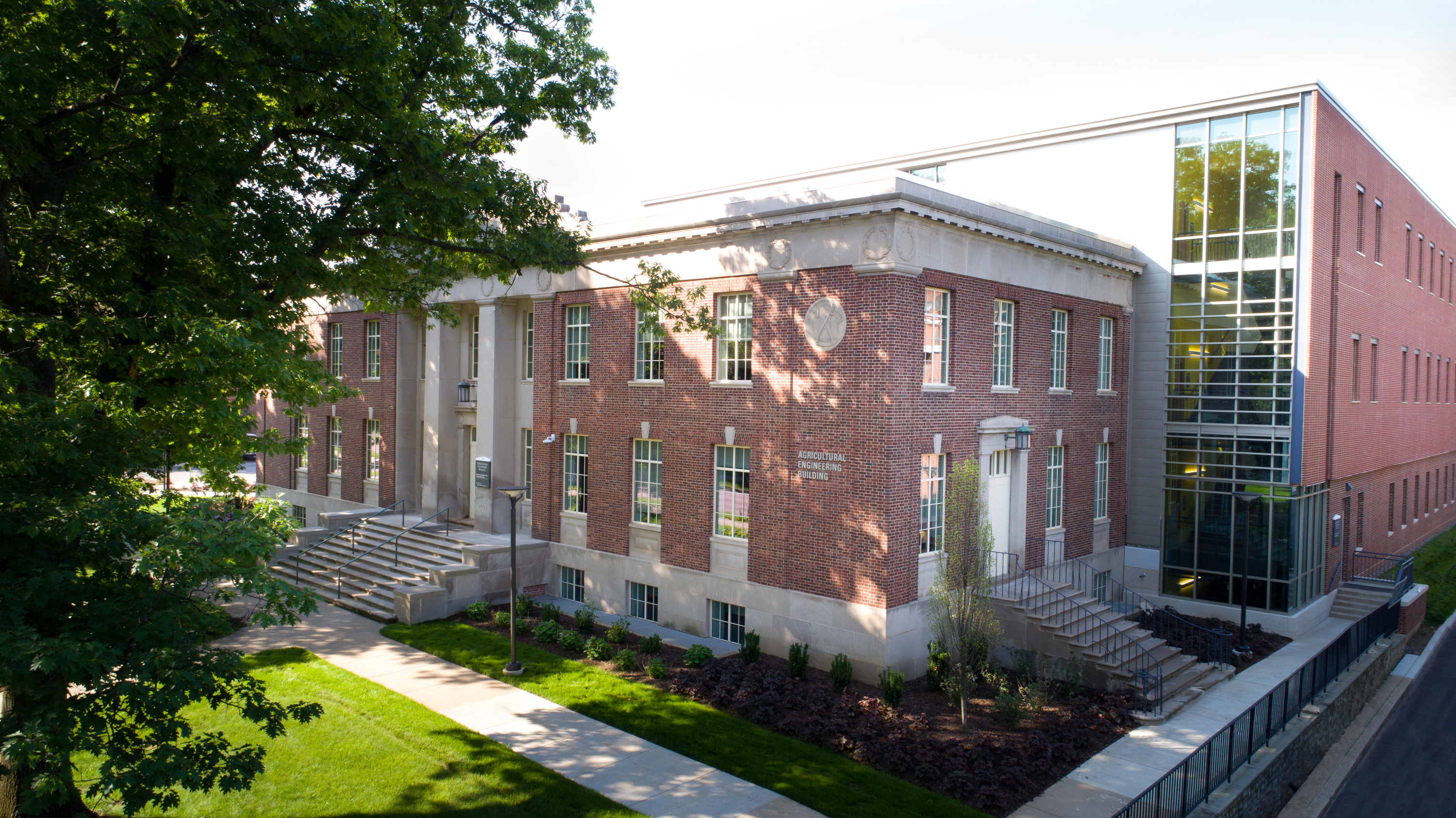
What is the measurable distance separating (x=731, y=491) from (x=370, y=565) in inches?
422

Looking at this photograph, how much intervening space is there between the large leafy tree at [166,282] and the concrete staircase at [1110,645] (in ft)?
42.3

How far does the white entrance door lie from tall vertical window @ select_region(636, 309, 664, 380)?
7551 mm

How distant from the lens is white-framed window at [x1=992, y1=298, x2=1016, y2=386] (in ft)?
62.1

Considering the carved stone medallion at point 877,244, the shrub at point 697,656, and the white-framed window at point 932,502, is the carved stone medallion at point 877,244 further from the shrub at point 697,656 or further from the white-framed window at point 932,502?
the shrub at point 697,656

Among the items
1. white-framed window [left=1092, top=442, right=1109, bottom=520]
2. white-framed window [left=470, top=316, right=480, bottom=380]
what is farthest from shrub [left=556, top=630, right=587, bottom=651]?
white-framed window [left=1092, top=442, right=1109, bottom=520]

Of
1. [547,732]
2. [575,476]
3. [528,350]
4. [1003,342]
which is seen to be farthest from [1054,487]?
[528,350]

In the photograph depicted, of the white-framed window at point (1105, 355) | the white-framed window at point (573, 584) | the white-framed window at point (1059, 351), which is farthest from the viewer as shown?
the white-framed window at point (1105, 355)

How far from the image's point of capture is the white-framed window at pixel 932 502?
1692 centimetres

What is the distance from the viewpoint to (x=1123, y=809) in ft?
31.1

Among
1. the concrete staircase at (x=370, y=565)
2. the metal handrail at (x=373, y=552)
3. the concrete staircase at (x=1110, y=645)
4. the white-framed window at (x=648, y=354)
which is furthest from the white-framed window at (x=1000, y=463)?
the metal handrail at (x=373, y=552)

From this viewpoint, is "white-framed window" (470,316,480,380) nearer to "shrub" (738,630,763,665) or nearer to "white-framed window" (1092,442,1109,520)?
"shrub" (738,630,763,665)

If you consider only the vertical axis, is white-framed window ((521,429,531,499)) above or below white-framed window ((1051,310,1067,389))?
below

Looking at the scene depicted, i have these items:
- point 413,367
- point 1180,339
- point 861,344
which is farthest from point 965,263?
point 413,367

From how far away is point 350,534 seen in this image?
25078mm
